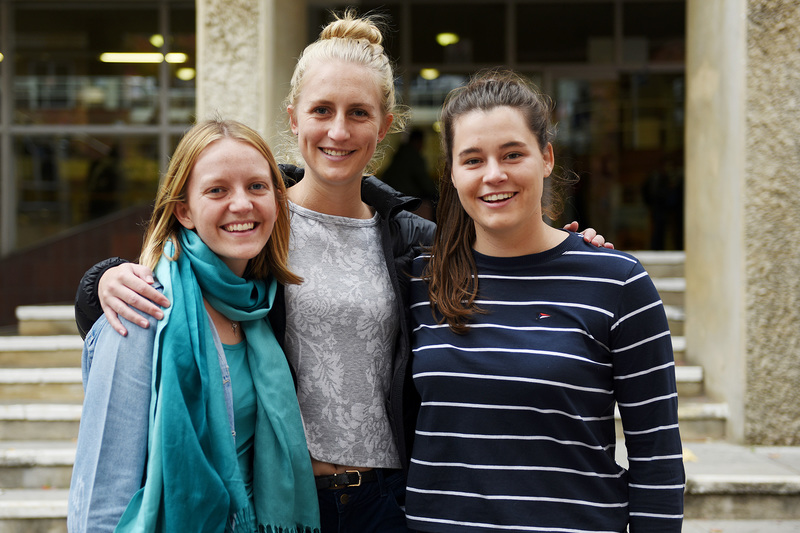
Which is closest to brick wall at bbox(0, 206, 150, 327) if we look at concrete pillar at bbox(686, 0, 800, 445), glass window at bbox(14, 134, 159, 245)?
glass window at bbox(14, 134, 159, 245)

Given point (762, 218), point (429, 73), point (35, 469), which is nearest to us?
point (35, 469)

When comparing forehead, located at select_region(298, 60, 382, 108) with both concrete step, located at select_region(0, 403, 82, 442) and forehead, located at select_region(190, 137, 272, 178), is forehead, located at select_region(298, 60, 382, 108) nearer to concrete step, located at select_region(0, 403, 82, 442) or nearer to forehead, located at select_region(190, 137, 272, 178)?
forehead, located at select_region(190, 137, 272, 178)

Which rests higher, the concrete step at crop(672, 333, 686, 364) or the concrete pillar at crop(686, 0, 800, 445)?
the concrete pillar at crop(686, 0, 800, 445)

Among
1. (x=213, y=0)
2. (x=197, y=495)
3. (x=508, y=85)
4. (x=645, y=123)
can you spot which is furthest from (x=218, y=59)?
(x=645, y=123)

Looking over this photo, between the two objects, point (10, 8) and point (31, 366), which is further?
point (10, 8)

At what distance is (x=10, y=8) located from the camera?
27.4ft

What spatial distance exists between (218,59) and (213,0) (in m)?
0.40

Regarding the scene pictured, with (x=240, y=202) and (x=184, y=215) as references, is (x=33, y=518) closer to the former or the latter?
(x=184, y=215)

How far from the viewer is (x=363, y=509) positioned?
7.16 ft

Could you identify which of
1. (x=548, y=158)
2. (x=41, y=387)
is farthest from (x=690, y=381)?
(x=41, y=387)

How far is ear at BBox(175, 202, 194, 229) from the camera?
1.98m

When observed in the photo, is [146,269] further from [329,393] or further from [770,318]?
[770,318]

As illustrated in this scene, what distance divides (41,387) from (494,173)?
4.59m

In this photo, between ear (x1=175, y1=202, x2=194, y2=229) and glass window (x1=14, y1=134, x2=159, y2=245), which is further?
glass window (x1=14, y1=134, x2=159, y2=245)
